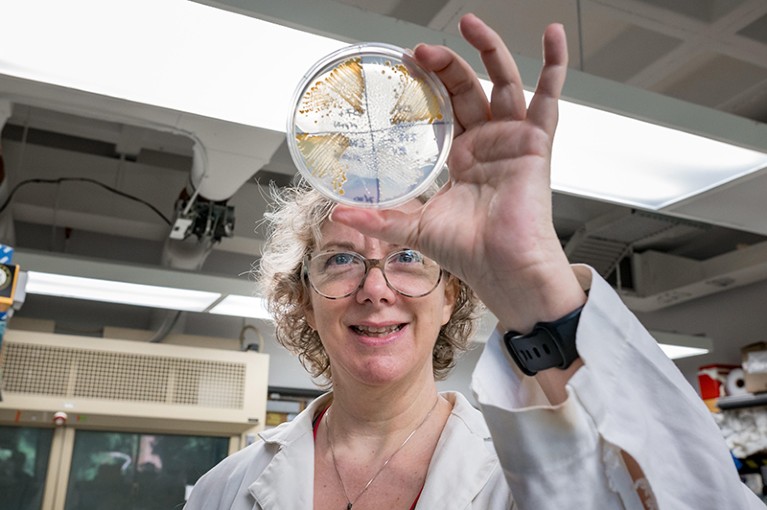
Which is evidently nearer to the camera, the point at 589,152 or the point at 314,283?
the point at 314,283

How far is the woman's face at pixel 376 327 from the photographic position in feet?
4.01

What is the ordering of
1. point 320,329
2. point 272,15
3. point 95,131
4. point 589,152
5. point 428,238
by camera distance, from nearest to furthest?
point 428,238
point 320,329
point 272,15
point 589,152
point 95,131

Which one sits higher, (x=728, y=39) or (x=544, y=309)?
(x=728, y=39)

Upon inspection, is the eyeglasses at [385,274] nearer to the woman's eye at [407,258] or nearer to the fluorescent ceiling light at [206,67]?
the woman's eye at [407,258]

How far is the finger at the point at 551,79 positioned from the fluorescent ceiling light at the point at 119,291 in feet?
9.52

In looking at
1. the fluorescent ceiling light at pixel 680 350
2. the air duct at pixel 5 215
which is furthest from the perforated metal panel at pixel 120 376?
the fluorescent ceiling light at pixel 680 350

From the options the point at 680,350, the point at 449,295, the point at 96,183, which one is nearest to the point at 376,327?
the point at 449,295

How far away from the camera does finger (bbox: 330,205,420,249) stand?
95 centimetres

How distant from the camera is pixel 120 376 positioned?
4031mm

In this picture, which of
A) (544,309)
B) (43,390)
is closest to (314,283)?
(544,309)

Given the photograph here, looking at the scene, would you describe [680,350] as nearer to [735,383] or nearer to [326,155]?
[735,383]

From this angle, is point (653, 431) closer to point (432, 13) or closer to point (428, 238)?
point (428, 238)

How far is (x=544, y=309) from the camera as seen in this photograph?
835mm

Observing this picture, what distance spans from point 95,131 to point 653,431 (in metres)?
4.24
